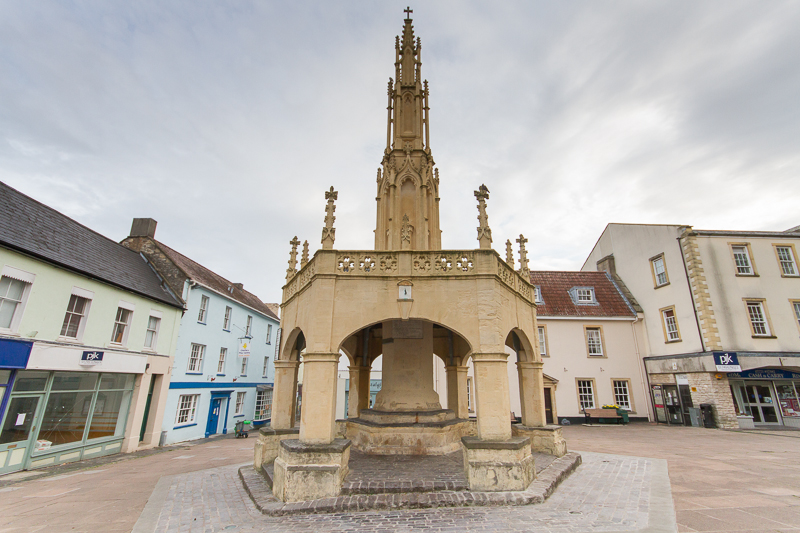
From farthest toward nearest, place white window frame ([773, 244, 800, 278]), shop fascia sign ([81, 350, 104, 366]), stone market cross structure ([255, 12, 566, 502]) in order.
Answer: white window frame ([773, 244, 800, 278]) < shop fascia sign ([81, 350, 104, 366]) < stone market cross structure ([255, 12, 566, 502])

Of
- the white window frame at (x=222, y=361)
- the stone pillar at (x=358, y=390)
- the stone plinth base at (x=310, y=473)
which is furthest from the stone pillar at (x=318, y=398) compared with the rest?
the white window frame at (x=222, y=361)

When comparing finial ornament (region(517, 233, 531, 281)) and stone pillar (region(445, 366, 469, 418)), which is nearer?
finial ornament (region(517, 233, 531, 281))

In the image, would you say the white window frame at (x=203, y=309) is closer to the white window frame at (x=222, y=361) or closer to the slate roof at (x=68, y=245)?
the slate roof at (x=68, y=245)

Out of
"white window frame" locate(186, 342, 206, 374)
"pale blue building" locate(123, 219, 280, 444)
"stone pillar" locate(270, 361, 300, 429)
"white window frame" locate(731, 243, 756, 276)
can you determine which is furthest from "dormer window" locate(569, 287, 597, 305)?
"white window frame" locate(186, 342, 206, 374)

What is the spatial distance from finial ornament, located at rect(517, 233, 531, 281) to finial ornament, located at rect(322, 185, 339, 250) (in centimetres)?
585

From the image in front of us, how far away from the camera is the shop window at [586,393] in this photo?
22078 mm

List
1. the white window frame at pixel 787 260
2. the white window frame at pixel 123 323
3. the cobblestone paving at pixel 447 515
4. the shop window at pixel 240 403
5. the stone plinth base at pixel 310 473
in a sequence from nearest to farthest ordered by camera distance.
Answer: the cobblestone paving at pixel 447 515
the stone plinth base at pixel 310 473
the white window frame at pixel 123 323
the white window frame at pixel 787 260
the shop window at pixel 240 403

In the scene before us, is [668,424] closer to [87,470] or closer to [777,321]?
[777,321]

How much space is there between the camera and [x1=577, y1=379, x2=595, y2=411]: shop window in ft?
72.4

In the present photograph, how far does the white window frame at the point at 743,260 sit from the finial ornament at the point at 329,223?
22643 millimetres

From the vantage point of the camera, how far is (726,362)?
711 inches

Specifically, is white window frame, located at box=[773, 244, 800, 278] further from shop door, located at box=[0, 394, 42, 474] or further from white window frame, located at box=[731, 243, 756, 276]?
shop door, located at box=[0, 394, 42, 474]

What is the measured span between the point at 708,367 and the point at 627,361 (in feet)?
15.3

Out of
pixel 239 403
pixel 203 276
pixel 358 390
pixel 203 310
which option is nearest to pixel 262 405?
pixel 239 403
